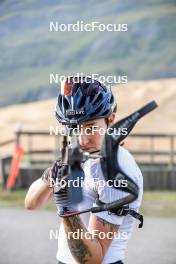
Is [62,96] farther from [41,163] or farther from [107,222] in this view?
[41,163]

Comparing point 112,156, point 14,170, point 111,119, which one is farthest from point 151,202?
point 112,156

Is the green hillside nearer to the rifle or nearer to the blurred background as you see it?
the blurred background

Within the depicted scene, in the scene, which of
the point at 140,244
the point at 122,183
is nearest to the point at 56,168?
the point at 122,183

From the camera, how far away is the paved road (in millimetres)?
9703

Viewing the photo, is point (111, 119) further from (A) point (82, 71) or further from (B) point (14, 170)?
(A) point (82, 71)

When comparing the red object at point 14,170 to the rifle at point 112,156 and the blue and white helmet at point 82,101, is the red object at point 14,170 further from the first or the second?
the rifle at point 112,156

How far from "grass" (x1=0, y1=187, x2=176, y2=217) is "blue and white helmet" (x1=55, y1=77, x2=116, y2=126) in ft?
34.2

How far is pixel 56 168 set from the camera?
8.63ft

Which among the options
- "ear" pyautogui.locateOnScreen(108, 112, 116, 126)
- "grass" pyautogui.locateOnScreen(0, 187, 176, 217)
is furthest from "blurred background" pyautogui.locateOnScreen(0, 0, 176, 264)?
"ear" pyautogui.locateOnScreen(108, 112, 116, 126)

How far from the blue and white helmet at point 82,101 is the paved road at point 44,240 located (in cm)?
659

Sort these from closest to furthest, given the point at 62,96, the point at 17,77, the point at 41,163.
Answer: the point at 62,96 → the point at 41,163 → the point at 17,77

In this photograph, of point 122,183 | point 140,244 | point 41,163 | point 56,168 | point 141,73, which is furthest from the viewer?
point 141,73

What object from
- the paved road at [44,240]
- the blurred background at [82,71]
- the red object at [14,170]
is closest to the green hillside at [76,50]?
the blurred background at [82,71]

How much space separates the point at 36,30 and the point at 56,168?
160ft
